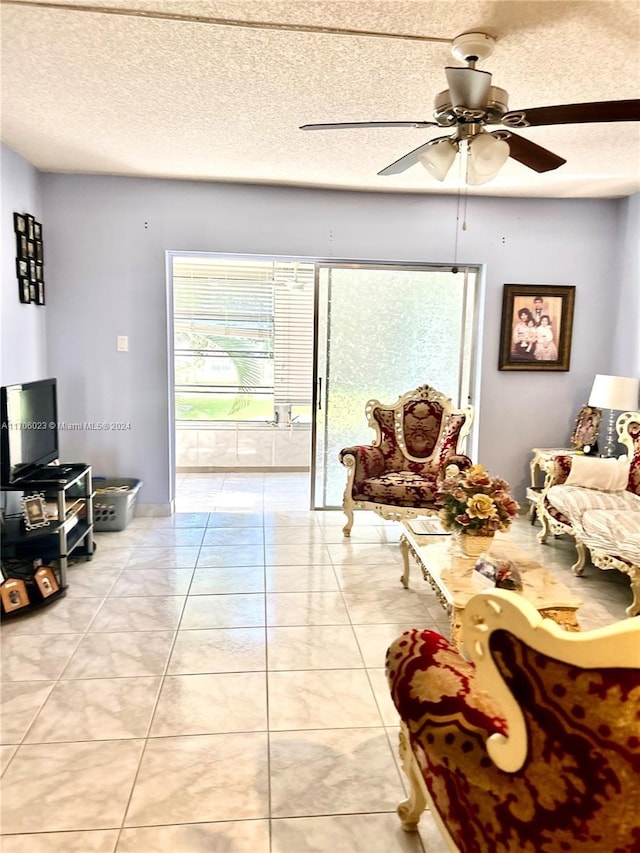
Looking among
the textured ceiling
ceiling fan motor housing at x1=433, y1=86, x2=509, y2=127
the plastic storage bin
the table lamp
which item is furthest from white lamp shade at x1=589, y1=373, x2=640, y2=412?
the plastic storage bin

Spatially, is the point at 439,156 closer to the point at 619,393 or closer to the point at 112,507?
the point at 619,393

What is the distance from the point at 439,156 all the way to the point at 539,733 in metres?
2.12

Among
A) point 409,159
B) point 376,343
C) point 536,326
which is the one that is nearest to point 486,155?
point 409,159

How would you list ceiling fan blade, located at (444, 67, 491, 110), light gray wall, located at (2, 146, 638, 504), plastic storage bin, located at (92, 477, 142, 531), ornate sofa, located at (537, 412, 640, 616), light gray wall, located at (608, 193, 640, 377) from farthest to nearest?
light gray wall, located at (608, 193, 640, 377) → light gray wall, located at (2, 146, 638, 504) → plastic storage bin, located at (92, 477, 142, 531) → ornate sofa, located at (537, 412, 640, 616) → ceiling fan blade, located at (444, 67, 491, 110)

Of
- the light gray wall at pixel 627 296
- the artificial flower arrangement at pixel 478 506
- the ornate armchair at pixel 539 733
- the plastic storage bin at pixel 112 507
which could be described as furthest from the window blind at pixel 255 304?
the ornate armchair at pixel 539 733

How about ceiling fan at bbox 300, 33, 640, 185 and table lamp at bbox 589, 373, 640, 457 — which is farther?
table lamp at bbox 589, 373, 640, 457

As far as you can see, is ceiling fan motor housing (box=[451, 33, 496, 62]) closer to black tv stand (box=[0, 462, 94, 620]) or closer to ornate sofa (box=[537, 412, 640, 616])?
ornate sofa (box=[537, 412, 640, 616])

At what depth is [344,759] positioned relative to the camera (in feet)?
6.62

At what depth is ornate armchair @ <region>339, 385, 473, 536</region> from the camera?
415cm

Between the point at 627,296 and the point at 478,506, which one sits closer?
the point at 478,506

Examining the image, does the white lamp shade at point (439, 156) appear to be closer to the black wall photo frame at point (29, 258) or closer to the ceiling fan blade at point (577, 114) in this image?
the ceiling fan blade at point (577, 114)

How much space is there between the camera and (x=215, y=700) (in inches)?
92.2

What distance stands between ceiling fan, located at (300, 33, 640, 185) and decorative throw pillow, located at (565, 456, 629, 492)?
222 centimetres

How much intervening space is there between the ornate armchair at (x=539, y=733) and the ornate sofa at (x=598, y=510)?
228 centimetres
